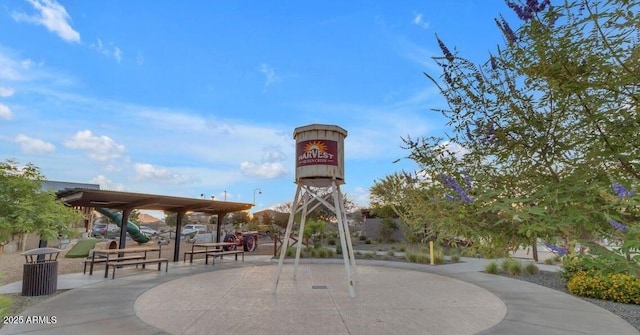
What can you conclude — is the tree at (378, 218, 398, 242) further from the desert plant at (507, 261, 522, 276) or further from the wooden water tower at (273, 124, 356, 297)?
the wooden water tower at (273, 124, 356, 297)

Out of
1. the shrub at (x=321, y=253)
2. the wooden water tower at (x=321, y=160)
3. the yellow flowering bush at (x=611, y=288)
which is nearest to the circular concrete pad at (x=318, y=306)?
the wooden water tower at (x=321, y=160)

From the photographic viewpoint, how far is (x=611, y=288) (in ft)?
22.0

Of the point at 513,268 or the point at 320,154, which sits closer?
the point at 320,154

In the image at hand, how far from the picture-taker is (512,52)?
2.22 metres

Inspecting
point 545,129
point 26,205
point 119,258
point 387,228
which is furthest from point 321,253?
point 545,129

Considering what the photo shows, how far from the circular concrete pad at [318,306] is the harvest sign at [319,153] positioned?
9.82 feet

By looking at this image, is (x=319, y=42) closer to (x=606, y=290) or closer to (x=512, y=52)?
(x=512, y=52)

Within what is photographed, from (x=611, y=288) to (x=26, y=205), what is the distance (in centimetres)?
1144

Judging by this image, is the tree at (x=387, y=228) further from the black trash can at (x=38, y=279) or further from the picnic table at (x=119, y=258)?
the black trash can at (x=38, y=279)

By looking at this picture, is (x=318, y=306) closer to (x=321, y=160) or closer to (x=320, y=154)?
(x=321, y=160)

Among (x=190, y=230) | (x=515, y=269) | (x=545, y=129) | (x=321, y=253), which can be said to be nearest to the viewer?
(x=545, y=129)

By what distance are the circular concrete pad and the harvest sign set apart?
9.82 ft

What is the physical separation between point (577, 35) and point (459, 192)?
113cm

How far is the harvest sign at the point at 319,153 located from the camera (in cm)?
790
